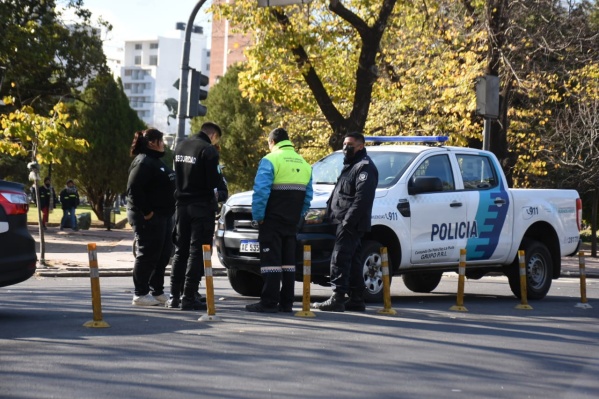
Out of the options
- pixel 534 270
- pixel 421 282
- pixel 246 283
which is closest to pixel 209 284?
pixel 246 283

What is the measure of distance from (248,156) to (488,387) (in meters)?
58.2

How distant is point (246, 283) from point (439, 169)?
2780 mm

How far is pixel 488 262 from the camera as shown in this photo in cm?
1501

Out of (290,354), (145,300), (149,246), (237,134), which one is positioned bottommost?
(290,354)

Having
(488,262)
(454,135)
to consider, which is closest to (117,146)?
(454,135)

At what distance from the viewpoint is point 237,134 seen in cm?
6656

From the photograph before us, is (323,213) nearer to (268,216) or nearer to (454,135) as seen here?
(268,216)

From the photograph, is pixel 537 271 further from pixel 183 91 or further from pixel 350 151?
pixel 183 91

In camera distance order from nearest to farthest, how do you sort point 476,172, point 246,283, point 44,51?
point 246,283 < point 476,172 < point 44,51

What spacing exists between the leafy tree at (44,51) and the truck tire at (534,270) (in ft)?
47.5

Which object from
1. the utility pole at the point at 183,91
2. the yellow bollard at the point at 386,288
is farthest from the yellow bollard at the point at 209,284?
the utility pole at the point at 183,91

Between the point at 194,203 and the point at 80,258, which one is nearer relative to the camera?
the point at 194,203

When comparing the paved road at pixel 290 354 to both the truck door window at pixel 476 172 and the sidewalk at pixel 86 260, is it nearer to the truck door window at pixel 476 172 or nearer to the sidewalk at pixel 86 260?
the truck door window at pixel 476 172

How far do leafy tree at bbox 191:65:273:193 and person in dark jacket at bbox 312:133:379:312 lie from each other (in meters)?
50.6
